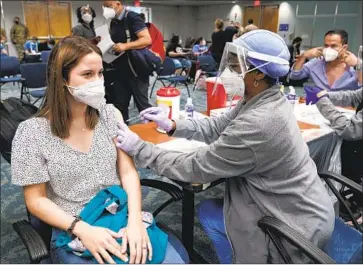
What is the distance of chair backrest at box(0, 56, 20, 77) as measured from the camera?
5.55 meters

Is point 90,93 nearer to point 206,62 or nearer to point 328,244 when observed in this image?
point 328,244

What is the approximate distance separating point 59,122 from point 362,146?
1845mm

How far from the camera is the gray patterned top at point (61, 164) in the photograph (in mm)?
1157

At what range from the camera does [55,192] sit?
1.24 meters

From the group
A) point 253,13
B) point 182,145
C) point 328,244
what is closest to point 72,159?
point 182,145

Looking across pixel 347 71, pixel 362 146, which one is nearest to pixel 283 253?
pixel 362 146

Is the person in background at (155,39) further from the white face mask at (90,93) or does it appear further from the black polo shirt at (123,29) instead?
the white face mask at (90,93)

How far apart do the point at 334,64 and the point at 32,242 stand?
2621 mm

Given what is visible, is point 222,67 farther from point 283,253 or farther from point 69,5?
point 69,5

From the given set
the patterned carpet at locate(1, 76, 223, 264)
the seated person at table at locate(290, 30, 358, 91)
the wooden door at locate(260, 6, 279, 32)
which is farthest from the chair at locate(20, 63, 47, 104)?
the wooden door at locate(260, 6, 279, 32)

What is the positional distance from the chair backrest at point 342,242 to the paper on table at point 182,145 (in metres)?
0.73

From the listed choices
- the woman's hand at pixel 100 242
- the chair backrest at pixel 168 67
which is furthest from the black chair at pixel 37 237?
the chair backrest at pixel 168 67

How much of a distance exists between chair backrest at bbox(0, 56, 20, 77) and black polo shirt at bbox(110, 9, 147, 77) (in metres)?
3.69

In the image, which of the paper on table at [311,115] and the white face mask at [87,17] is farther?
the white face mask at [87,17]
